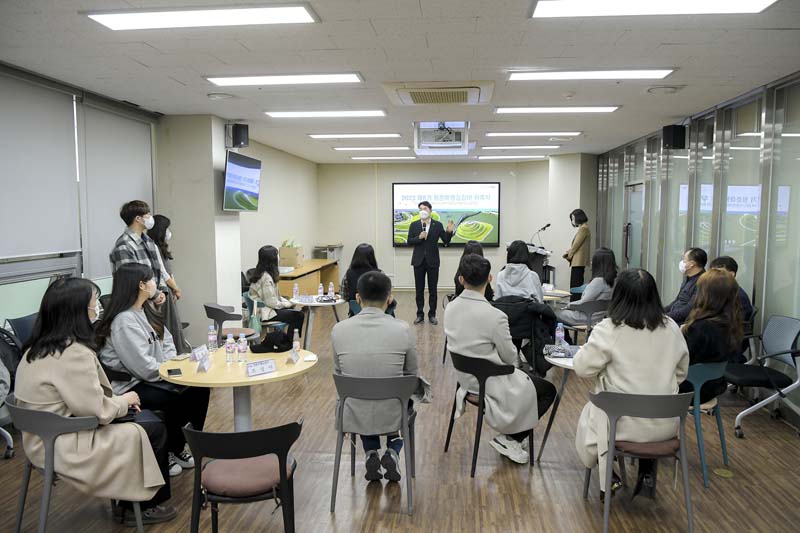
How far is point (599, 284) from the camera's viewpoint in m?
5.71

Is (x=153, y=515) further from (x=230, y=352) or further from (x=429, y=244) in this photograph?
(x=429, y=244)

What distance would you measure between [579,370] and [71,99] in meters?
5.08

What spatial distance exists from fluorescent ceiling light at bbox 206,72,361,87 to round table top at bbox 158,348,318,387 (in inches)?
95.3

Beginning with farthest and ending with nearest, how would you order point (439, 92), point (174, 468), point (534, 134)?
point (534, 134) < point (439, 92) < point (174, 468)

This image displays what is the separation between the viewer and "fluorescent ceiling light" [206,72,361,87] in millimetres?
4785

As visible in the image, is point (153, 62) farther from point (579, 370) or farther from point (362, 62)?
point (579, 370)

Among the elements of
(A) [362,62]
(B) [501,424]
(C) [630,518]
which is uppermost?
(A) [362,62]

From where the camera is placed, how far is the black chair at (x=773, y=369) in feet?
14.4

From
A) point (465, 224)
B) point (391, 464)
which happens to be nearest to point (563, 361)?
point (391, 464)

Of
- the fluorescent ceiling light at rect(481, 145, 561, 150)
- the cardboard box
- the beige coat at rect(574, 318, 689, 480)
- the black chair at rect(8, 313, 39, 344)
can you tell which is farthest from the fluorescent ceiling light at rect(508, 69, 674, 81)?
the cardboard box

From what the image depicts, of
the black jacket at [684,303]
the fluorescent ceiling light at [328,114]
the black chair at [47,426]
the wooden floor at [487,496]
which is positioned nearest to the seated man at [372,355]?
the wooden floor at [487,496]

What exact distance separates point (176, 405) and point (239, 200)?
12.9ft

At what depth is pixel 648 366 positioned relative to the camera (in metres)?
2.99

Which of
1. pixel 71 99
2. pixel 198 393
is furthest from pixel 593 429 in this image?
pixel 71 99
